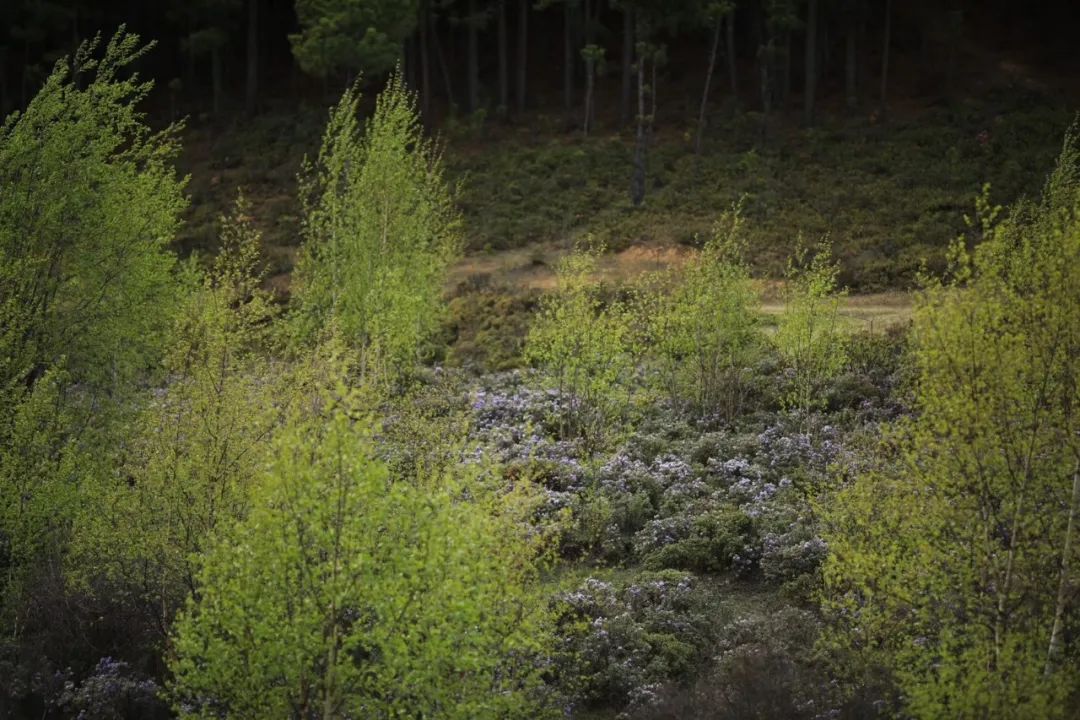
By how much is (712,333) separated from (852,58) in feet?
130

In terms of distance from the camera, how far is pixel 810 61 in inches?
2335

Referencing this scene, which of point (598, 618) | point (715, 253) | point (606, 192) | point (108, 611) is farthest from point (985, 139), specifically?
point (108, 611)

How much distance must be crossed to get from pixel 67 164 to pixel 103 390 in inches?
209

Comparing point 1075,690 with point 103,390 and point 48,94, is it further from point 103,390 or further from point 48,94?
point 48,94

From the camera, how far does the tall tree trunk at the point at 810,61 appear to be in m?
58.8

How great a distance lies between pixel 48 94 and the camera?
23047 millimetres

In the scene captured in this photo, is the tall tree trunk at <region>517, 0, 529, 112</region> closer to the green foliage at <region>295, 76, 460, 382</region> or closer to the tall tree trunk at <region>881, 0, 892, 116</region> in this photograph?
the tall tree trunk at <region>881, 0, 892, 116</region>

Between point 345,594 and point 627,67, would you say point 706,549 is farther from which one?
point 627,67

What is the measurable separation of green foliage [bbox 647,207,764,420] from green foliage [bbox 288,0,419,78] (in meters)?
31.7

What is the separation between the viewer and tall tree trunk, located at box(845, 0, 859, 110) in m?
60.7

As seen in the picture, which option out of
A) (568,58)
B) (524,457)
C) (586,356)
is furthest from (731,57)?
(524,457)

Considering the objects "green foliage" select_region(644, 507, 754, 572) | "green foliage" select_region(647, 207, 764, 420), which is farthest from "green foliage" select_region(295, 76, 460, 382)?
"green foliage" select_region(644, 507, 754, 572)

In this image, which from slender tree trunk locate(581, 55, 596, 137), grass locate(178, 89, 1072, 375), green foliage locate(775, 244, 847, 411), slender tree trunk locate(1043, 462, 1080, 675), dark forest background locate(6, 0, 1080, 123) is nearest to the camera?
slender tree trunk locate(1043, 462, 1080, 675)

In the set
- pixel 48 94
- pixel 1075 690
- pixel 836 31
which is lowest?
pixel 1075 690
